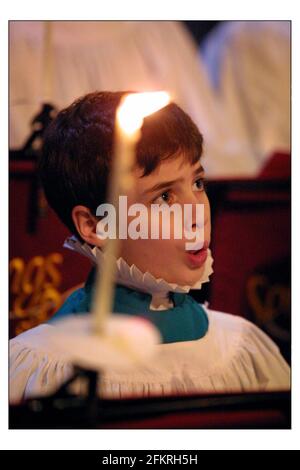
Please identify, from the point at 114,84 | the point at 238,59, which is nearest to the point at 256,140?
the point at 238,59

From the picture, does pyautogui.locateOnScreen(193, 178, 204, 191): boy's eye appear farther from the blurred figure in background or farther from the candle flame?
the candle flame

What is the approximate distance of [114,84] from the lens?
1.35 metres

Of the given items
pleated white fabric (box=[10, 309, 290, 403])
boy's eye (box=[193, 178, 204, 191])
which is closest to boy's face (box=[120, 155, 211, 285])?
boy's eye (box=[193, 178, 204, 191])

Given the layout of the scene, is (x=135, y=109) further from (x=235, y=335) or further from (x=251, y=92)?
(x=251, y=92)

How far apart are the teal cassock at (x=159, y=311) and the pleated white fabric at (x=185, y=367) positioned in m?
0.02

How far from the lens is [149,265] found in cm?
121

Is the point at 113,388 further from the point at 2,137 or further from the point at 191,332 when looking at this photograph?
the point at 2,137

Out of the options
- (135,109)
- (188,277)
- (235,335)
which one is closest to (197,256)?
Result: (188,277)

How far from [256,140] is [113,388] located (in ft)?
1.99

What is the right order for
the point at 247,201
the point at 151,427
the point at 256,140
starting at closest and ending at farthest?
the point at 151,427
the point at 247,201
the point at 256,140

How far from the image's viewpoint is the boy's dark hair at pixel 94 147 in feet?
3.79

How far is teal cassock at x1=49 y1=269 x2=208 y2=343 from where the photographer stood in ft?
3.97

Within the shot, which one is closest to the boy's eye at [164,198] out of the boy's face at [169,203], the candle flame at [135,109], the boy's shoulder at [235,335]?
the boy's face at [169,203]

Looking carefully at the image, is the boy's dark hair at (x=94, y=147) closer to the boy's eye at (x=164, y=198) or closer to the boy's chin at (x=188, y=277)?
the boy's eye at (x=164, y=198)
